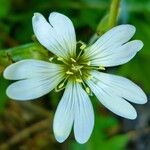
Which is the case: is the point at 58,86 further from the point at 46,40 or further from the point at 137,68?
the point at 137,68

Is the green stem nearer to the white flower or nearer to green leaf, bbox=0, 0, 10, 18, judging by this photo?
the white flower

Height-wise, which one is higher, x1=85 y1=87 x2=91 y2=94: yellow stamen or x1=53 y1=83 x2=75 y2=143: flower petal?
x1=85 y1=87 x2=91 y2=94: yellow stamen

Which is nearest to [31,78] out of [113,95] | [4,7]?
[113,95]

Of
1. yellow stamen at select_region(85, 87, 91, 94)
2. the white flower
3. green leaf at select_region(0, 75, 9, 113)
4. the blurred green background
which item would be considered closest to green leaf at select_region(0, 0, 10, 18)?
the blurred green background

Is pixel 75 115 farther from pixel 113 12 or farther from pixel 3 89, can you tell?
pixel 3 89

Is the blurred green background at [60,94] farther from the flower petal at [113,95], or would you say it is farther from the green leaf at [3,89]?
the flower petal at [113,95]

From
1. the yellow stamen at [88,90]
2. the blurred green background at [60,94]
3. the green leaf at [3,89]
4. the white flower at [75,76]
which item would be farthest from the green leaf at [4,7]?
the yellow stamen at [88,90]
